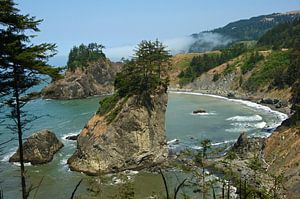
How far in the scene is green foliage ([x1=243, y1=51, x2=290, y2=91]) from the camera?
349 ft

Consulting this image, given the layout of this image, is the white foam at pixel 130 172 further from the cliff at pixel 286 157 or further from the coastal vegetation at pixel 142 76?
the cliff at pixel 286 157

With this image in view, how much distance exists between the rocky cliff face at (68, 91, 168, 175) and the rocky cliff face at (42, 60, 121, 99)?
66.0 m

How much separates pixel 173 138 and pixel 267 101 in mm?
42888

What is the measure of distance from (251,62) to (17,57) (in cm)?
11586

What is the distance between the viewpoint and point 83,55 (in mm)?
131250


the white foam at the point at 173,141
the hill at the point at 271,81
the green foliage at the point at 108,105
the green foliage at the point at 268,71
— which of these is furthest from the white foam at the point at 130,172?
the green foliage at the point at 268,71

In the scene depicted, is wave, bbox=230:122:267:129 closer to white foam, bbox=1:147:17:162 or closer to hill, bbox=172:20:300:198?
hill, bbox=172:20:300:198

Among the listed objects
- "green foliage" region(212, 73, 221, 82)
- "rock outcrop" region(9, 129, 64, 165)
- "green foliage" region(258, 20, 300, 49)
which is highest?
"green foliage" region(258, 20, 300, 49)

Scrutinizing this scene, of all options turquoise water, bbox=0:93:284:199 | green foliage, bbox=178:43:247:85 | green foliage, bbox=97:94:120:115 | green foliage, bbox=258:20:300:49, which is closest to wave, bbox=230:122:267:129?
turquoise water, bbox=0:93:284:199

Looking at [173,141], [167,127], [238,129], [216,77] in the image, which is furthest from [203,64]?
[173,141]

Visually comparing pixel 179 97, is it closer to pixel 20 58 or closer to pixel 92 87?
pixel 92 87

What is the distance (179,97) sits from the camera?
117 m

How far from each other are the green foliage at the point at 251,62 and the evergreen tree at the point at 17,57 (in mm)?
110871

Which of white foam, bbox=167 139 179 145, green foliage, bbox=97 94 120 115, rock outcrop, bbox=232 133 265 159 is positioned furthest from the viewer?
white foam, bbox=167 139 179 145
